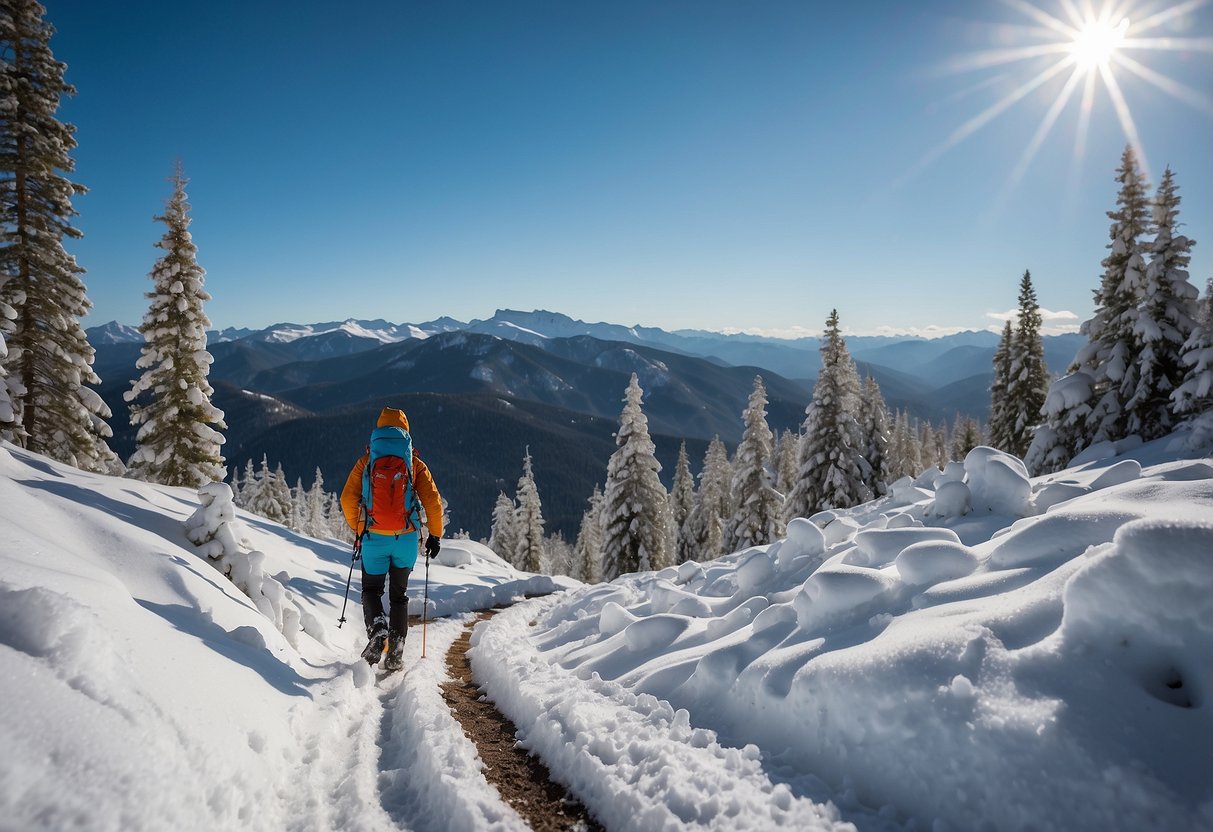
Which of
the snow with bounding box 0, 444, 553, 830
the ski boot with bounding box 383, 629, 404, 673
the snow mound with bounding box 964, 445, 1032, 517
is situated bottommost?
the ski boot with bounding box 383, 629, 404, 673

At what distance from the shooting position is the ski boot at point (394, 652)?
7051 millimetres

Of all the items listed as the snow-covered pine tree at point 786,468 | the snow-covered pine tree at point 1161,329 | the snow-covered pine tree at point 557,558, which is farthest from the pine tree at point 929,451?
the snow-covered pine tree at point 1161,329

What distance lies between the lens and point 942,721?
320 cm

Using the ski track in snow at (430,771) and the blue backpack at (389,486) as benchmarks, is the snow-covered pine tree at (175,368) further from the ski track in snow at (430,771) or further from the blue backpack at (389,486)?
the ski track in snow at (430,771)

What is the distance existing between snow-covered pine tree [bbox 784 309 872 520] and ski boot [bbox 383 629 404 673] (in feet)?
75.5

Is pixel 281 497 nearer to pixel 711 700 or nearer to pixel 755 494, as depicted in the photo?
pixel 755 494

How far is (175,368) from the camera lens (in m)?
17.3

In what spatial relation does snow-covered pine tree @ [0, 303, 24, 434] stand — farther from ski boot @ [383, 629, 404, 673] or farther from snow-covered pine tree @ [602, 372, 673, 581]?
snow-covered pine tree @ [602, 372, 673, 581]

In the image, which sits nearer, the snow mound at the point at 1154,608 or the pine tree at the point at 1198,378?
the snow mound at the point at 1154,608

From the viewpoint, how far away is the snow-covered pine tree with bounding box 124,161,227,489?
17.0m

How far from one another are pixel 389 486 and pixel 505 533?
39.9 metres

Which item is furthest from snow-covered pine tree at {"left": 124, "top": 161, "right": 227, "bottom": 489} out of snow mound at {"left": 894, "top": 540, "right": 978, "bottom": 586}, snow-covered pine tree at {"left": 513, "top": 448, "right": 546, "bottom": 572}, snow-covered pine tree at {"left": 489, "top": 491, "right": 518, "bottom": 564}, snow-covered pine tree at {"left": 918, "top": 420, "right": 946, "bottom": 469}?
snow-covered pine tree at {"left": 918, "top": 420, "right": 946, "bottom": 469}

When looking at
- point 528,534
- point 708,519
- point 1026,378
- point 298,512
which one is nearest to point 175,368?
point 528,534

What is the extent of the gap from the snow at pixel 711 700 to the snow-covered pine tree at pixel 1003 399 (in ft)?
101
